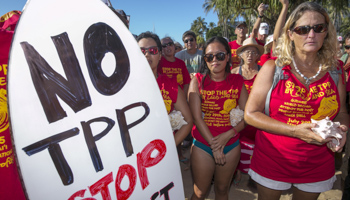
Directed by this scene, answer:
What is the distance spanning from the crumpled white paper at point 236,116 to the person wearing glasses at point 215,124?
31 mm

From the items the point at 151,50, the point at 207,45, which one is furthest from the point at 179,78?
the point at 151,50

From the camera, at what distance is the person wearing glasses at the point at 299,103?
1.44 metres

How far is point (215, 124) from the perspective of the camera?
196 centimetres

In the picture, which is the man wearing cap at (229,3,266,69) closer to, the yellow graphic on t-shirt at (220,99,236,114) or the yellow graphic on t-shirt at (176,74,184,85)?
the yellow graphic on t-shirt at (176,74,184,85)

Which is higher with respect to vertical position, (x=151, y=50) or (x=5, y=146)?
(x=151, y=50)

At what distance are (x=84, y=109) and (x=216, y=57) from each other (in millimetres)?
1386

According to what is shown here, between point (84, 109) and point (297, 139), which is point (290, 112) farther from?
point (84, 109)

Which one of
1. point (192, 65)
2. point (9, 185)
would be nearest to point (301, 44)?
point (9, 185)

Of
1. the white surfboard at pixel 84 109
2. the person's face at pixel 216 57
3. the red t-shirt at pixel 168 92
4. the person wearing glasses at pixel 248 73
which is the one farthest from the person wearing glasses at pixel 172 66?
the white surfboard at pixel 84 109

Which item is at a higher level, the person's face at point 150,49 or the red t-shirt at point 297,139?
the person's face at point 150,49

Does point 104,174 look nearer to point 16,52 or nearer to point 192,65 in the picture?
point 16,52

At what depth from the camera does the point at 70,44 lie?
3.21 feet

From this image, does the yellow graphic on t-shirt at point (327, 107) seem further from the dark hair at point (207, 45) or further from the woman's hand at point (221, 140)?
the dark hair at point (207, 45)

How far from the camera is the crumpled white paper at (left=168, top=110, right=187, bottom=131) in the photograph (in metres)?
1.68
